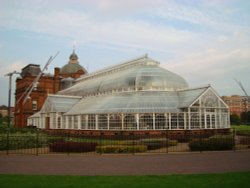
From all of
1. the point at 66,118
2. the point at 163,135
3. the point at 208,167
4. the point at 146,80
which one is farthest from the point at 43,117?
the point at 208,167

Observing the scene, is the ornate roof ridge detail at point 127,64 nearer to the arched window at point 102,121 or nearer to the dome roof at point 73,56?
the arched window at point 102,121

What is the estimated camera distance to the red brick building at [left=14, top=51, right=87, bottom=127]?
73.9 m

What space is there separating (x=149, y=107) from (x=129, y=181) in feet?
90.1

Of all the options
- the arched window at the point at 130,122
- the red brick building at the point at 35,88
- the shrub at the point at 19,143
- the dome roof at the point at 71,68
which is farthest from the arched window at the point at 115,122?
the dome roof at the point at 71,68

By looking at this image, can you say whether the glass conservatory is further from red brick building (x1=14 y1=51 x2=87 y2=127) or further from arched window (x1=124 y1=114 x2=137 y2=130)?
red brick building (x1=14 y1=51 x2=87 y2=127)

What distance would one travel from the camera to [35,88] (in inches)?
2997

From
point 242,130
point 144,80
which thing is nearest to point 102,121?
point 144,80

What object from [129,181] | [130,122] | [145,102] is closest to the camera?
[129,181]

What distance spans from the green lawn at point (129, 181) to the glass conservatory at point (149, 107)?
2520cm

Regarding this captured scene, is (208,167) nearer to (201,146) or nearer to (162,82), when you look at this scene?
(201,146)

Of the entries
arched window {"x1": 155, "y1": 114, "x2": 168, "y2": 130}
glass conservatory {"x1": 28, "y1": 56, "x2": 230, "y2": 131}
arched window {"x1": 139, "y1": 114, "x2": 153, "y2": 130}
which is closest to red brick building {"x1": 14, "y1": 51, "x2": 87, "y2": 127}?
glass conservatory {"x1": 28, "y1": 56, "x2": 230, "y2": 131}

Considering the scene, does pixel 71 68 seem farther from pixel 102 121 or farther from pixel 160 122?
pixel 160 122

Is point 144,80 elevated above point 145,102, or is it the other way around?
point 144,80

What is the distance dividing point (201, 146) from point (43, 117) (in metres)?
41.3
